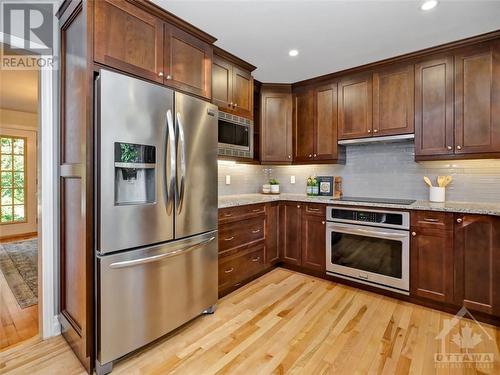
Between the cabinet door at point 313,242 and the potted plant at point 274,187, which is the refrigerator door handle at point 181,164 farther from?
the potted plant at point 274,187

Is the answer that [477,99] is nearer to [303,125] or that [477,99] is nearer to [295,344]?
[303,125]

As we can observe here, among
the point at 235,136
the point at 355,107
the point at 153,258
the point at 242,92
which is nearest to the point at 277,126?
the point at 242,92

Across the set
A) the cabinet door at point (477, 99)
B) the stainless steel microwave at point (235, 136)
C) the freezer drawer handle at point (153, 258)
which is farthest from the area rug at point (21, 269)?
the cabinet door at point (477, 99)

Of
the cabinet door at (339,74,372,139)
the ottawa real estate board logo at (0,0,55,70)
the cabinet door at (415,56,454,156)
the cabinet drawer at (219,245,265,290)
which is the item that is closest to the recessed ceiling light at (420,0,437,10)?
the cabinet door at (415,56,454,156)

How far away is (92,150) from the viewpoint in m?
1.59

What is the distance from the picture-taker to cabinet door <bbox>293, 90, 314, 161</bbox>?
3.52 m

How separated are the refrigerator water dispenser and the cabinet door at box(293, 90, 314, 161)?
2.31 m

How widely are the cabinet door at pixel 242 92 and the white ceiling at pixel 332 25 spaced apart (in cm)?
21

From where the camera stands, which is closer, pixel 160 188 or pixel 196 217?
pixel 160 188

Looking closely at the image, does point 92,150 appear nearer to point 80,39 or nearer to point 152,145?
point 152,145

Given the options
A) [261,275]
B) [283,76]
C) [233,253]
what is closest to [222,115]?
[283,76]

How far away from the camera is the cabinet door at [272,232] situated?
3246 millimetres

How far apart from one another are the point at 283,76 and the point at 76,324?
334 centimetres

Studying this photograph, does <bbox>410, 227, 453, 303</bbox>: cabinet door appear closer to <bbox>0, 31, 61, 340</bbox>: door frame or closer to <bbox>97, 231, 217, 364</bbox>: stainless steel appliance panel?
<bbox>97, 231, 217, 364</bbox>: stainless steel appliance panel
